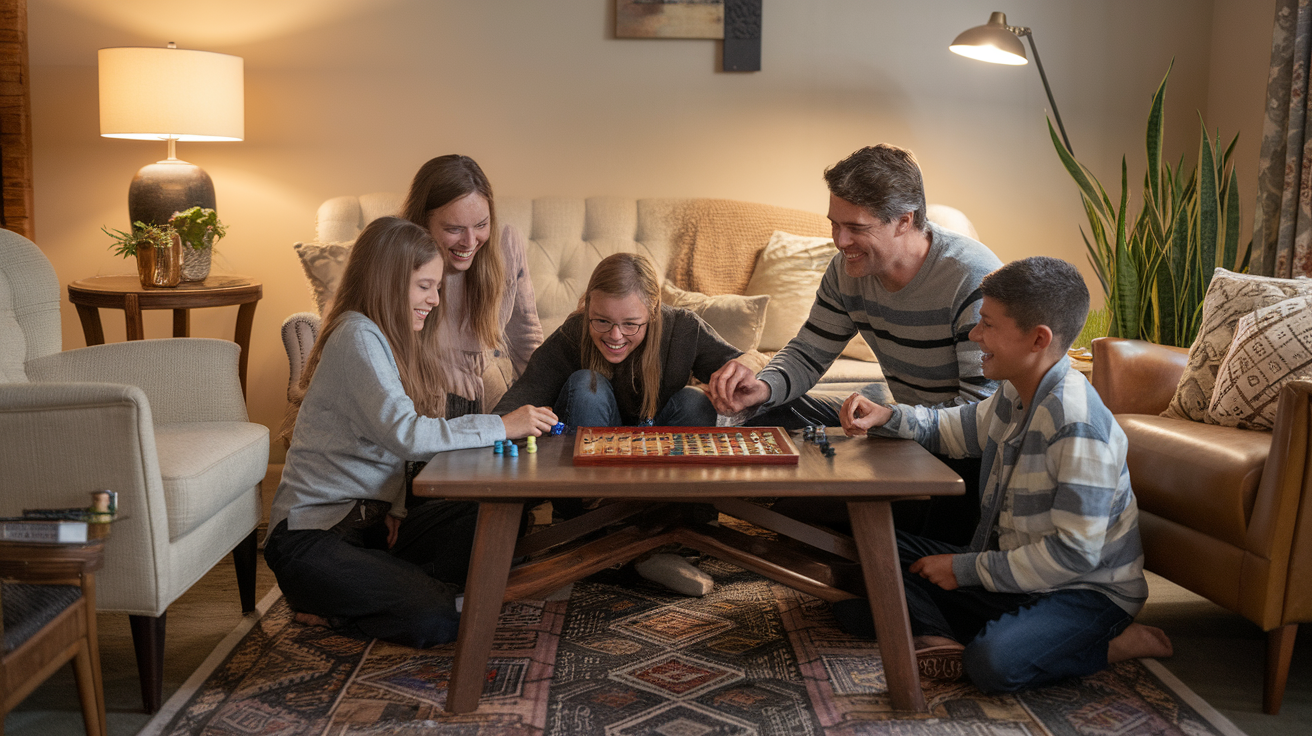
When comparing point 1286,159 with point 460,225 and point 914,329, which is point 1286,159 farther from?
point 460,225

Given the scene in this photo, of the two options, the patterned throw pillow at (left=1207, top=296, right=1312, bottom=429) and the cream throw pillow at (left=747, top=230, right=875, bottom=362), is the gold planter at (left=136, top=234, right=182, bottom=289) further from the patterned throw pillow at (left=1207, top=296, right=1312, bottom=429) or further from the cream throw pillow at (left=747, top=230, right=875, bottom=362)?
the patterned throw pillow at (left=1207, top=296, right=1312, bottom=429)

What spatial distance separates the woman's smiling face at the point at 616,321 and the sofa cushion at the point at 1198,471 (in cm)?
111

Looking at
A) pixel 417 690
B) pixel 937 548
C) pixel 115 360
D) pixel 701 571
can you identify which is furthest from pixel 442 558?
pixel 937 548

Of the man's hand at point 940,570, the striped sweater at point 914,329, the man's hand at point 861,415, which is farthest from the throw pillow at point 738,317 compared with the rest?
the man's hand at point 940,570

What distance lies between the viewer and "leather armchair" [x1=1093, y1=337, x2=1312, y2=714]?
1777 millimetres

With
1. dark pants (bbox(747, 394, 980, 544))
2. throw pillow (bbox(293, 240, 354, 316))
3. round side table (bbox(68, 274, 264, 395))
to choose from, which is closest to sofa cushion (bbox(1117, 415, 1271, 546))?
dark pants (bbox(747, 394, 980, 544))

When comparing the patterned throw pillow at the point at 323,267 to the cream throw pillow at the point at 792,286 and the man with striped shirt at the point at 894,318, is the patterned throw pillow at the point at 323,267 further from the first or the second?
the man with striped shirt at the point at 894,318

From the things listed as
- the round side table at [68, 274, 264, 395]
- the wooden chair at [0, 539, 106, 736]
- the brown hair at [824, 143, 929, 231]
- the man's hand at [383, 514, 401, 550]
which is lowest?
the man's hand at [383, 514, 401, 550]

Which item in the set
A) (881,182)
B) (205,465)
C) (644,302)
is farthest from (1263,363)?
(205,465)

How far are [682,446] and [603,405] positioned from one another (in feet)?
1.51

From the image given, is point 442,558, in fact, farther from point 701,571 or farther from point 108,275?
point 108,275

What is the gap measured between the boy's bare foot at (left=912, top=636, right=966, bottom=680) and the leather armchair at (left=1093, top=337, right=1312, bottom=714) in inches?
21.1

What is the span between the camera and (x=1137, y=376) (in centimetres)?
253

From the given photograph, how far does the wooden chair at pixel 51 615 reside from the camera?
134 cm
